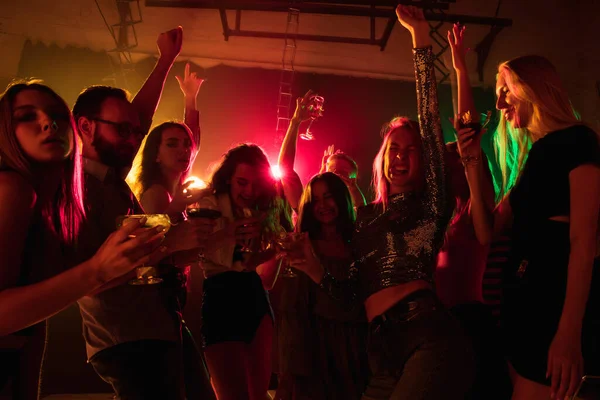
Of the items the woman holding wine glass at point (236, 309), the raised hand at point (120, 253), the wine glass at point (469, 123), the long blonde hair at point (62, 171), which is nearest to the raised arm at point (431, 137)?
the wine glass at point (469, 123)

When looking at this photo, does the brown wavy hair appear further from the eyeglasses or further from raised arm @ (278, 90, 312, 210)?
raised arm @ (278, 90, 312, 210)

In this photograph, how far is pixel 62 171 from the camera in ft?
4.73

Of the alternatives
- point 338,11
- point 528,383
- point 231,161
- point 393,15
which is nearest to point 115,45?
point 338,11

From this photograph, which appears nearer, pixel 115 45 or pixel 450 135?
pixel 115 45

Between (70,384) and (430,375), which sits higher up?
(430,375)

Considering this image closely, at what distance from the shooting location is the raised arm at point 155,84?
7.80 feet

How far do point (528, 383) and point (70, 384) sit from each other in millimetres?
5152

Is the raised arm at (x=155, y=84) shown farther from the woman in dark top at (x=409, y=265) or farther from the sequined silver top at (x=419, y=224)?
the sequined silver top at (x=419, y=224)

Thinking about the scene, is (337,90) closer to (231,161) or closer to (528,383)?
(231,161)

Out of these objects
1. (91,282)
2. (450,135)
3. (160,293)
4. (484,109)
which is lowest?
(160,293)

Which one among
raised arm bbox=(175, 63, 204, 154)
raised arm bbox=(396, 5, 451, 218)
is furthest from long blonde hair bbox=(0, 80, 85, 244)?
raised arm bbox=(175, 63, 204, 154)

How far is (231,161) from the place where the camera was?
2.88 metres

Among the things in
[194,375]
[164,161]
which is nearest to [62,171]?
[194,375]

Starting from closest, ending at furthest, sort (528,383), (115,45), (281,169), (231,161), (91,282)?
1. (91,282)
2. (528,383)
3. (231,161)
4. (281,169)
5. (115,45)
